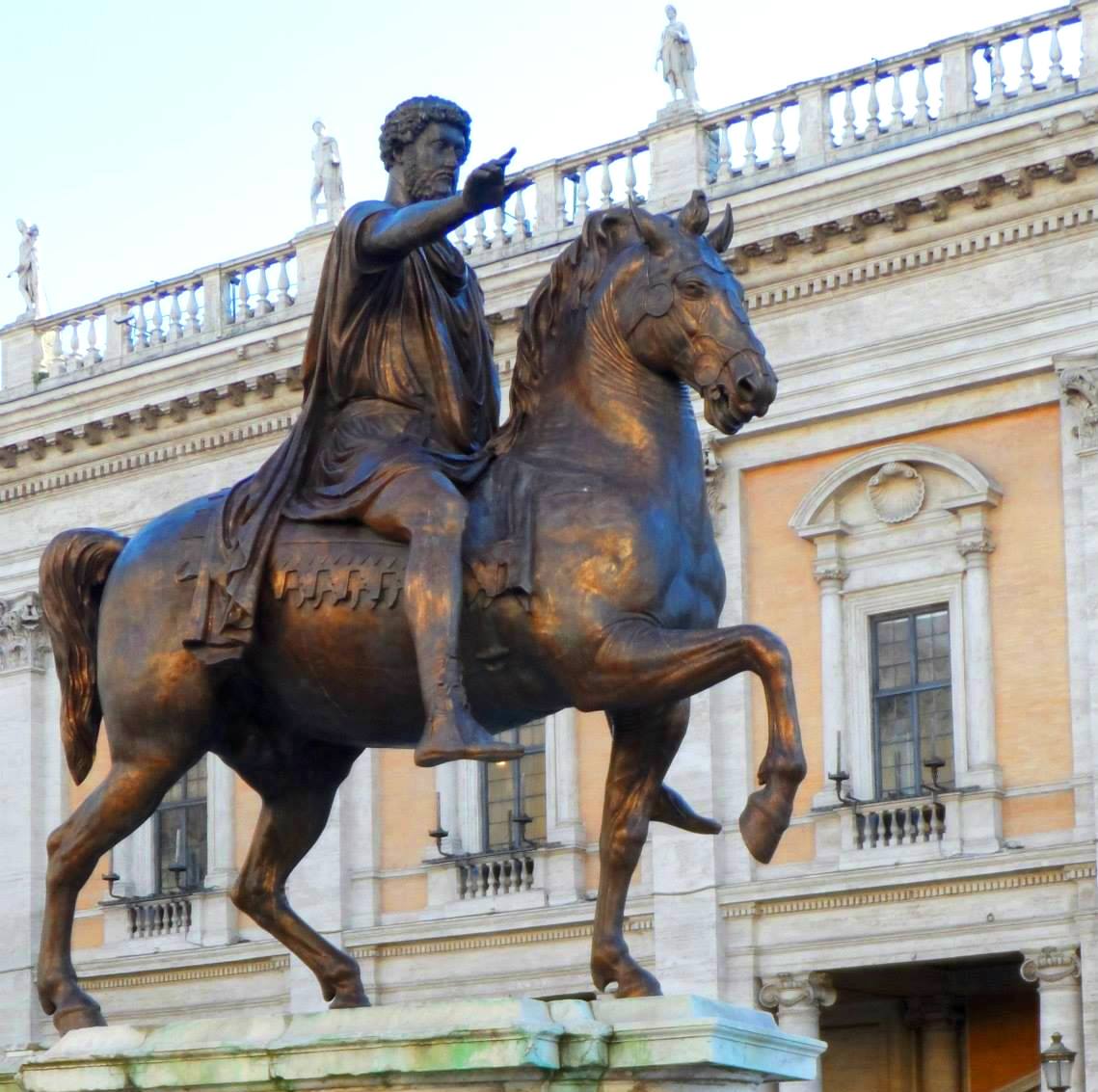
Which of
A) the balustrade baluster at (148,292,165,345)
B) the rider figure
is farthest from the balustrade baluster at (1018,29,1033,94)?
the rider figure

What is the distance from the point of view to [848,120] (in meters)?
22.2

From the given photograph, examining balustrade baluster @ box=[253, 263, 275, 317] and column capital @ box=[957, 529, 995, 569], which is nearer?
column capital @ box=[957, 529, 995, 569]

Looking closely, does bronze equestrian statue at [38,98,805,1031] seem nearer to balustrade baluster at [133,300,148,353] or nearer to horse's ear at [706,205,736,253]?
horse's ear at [706,205,736,253]

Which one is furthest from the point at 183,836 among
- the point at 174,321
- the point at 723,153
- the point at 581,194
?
the point at 723,153

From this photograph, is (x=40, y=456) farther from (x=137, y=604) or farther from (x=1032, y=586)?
(x=137, y=604)

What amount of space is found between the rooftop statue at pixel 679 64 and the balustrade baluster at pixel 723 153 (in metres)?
0.39

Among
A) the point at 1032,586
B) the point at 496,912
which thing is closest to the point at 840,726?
the point at 1032,586

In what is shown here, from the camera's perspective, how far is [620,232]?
6.55 m

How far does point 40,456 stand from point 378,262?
69.7 feet

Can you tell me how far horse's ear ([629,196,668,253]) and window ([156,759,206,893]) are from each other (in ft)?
64.9

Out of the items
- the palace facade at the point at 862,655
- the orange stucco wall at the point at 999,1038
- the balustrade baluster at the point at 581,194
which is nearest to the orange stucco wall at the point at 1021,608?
the palace facade at the point at 862,655

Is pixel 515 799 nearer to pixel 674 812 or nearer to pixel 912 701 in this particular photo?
pixel 912 701

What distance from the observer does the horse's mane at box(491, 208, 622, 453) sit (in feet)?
21.5

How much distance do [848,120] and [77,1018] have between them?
16.7m
